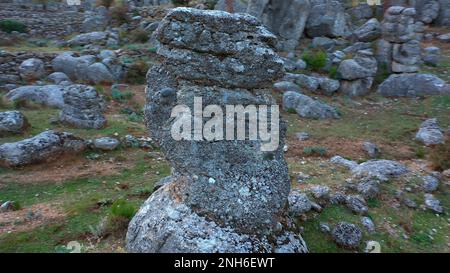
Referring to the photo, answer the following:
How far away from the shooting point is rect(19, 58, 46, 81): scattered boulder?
54.7ft

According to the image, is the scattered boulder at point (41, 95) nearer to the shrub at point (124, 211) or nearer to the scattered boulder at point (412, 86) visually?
the shrub at point (124, 211)

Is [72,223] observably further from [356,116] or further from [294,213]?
[356,116]

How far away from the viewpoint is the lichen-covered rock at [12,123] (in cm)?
1038

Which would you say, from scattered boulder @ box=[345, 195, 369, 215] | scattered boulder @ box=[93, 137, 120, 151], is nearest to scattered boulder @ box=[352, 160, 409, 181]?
scattered boulder @ box=[345, 195, 369, 215]

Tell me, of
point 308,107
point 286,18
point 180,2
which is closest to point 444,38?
point 286,18

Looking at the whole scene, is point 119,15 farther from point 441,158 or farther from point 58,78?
point 441,158

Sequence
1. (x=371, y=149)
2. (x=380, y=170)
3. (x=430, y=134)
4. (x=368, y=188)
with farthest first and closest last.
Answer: (x=430, y=134) → (x=371, y=149) → (x=380, y=170) → (x=368, y=188)

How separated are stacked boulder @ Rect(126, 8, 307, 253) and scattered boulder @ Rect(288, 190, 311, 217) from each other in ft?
3.96

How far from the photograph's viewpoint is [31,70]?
16.8 m

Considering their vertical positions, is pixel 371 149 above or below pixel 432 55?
below

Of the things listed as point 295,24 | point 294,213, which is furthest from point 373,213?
point 295,24

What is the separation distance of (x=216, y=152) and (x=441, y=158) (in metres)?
6.70

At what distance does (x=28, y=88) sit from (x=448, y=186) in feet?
39.8

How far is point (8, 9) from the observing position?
24.3 meters
